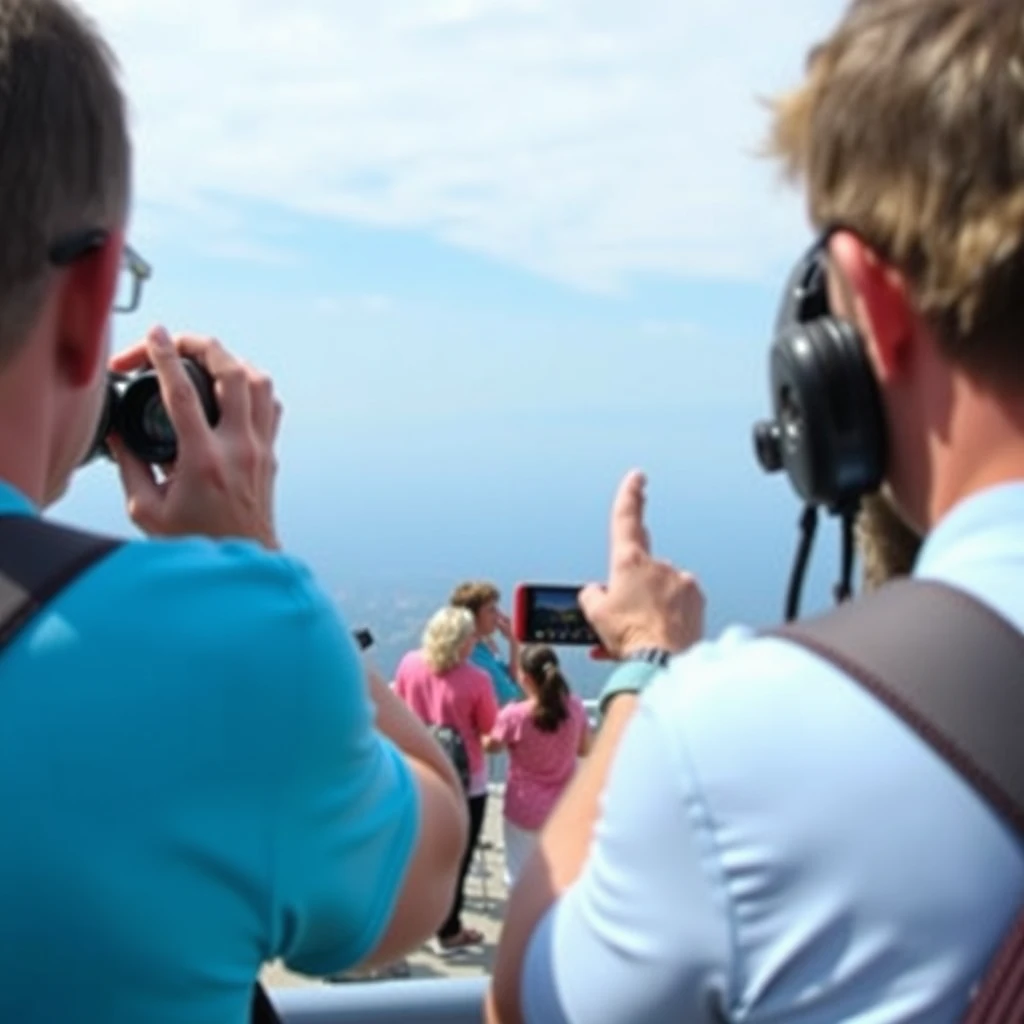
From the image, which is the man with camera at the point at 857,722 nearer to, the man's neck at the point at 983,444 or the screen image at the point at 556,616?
the man's neck at the point at 983,444

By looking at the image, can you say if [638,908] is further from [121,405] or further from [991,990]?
[121,405]

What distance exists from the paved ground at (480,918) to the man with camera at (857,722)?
6.22 meters

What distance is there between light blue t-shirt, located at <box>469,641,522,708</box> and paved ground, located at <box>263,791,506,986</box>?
126 centimetres

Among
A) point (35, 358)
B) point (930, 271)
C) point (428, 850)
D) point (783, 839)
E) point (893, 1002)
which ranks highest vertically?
point (930, 271)

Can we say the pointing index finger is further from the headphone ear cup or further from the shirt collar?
the shirt collar

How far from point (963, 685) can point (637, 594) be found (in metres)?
0.69

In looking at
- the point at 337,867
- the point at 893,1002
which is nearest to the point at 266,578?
the point at 337,867

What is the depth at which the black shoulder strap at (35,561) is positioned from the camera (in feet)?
4.73

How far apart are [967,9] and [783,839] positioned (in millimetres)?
745

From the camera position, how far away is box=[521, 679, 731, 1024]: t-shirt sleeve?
1.36m

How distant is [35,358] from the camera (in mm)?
1581

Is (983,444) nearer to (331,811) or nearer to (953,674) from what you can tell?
(953,674)

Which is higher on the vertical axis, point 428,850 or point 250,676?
point 250,676

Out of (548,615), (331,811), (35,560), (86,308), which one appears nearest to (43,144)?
(86,308)
